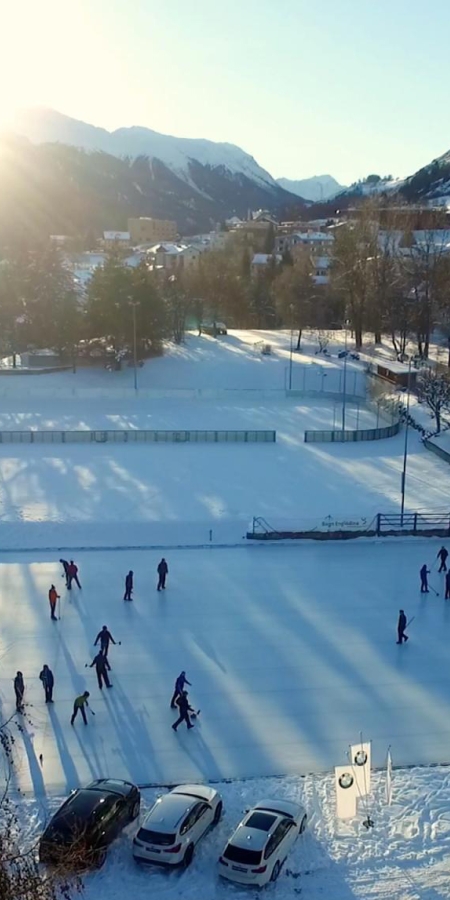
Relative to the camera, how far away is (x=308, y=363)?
49062 millimetres

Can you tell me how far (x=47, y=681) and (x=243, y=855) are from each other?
5.11 m

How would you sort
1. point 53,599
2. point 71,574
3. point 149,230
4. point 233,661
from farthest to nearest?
point 149,230
point 71,574
point 53,599
point 233,661

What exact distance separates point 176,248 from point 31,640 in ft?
374

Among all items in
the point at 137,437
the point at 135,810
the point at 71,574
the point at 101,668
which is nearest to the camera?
the point at 135,810

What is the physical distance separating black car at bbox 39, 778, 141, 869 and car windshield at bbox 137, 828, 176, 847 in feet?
1.51

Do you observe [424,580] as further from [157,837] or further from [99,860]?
[99,860]

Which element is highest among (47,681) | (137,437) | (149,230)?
(149,230)

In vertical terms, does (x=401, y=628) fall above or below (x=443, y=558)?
below

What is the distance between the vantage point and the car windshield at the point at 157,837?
28.6ft

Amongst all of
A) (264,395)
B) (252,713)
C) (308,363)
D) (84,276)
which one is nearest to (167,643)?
(252,713)

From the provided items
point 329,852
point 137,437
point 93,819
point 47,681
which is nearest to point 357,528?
point 47,681

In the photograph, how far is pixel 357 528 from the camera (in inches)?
831

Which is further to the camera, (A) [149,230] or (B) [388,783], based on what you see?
(A) [149,230]

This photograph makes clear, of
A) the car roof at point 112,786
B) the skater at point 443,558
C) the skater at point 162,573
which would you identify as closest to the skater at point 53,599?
the skater at point 162,573
